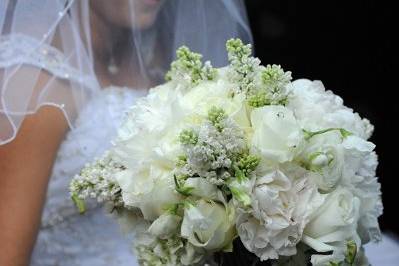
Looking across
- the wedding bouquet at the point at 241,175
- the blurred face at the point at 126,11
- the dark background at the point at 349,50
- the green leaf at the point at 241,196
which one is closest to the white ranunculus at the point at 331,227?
the wedding bouquet at the point at 241,175

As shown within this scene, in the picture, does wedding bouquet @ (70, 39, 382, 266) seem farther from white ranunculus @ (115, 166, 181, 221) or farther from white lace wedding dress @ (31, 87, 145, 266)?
white lace wedding dress @ (31, 87, 145, 266)

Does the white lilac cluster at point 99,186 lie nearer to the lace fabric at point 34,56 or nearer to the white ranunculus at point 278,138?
the white ranunculus at point 278,138

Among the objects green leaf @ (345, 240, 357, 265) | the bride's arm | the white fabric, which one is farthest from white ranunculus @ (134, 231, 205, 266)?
the white fabric

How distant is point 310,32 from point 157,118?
6.86ft

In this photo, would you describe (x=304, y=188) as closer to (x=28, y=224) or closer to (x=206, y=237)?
(x=206, y=237)

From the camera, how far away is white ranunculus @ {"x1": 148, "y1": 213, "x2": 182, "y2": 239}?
96cm

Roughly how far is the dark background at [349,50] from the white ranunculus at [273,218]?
2.10 meters

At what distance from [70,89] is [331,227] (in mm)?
769

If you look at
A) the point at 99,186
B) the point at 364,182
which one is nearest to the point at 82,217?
the point at 99,186

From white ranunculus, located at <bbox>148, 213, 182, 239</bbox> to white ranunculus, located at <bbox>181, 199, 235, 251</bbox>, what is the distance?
0.03 meters

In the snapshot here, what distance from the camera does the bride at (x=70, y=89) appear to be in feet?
4.50

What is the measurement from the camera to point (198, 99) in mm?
1024

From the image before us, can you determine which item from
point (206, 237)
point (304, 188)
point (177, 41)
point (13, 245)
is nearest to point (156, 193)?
point (206, 237)

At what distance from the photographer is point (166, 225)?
3.16 ft
